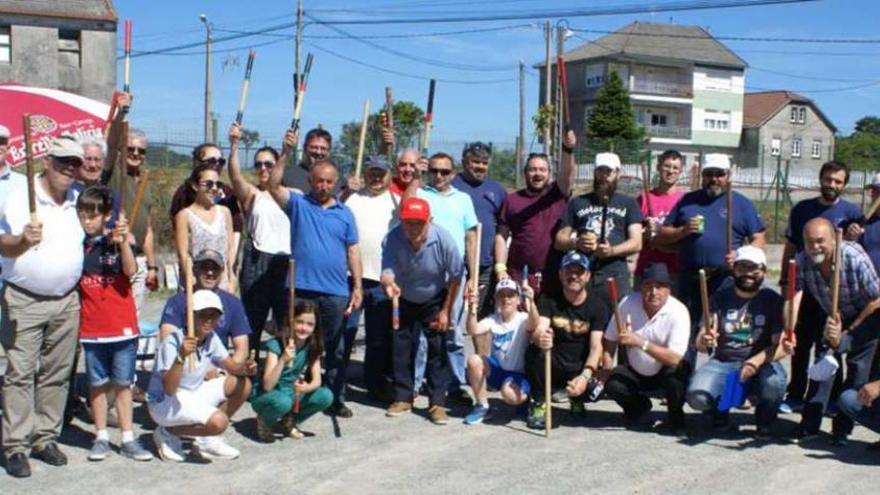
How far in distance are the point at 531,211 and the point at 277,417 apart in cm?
253

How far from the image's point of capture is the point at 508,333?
7047 millimetres

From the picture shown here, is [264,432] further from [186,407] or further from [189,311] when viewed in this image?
[189,311]

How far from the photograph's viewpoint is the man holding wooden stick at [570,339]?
6.86m

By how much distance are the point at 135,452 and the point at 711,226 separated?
4.33 m

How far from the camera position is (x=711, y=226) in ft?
23.7

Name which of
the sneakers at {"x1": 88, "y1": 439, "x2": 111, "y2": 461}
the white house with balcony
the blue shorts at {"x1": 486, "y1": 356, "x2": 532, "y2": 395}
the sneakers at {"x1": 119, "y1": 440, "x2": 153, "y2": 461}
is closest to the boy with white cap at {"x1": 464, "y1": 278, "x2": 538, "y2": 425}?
the blue shorts at {"x1": 486, "y1": 356, "x2": 532, "y2": 395}

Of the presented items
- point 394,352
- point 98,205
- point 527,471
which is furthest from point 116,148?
point 527,471

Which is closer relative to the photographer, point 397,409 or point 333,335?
point 333,335

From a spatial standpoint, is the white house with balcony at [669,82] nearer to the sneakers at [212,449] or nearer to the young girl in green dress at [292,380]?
the young girl in green dress at [292,380]

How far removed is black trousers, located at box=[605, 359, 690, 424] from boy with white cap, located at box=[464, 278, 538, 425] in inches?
24.9

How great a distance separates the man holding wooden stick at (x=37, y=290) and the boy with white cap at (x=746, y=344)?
4070 millimetres

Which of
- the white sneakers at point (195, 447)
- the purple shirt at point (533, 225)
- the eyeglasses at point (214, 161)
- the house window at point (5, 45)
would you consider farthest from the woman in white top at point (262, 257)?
the house window at point (5, 45)

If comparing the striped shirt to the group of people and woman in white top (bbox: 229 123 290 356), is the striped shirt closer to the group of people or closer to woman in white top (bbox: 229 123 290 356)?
the group of people

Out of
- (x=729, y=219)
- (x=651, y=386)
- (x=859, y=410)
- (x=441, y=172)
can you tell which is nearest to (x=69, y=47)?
(x=441, y=172)
